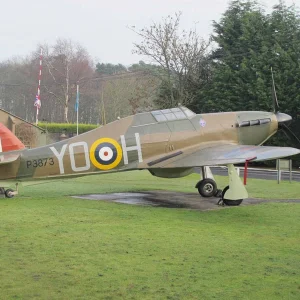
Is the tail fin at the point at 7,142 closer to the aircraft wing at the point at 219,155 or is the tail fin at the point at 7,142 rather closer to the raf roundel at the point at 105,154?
the raf roundel at the point at 105,154

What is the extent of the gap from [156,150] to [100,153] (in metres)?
1.59

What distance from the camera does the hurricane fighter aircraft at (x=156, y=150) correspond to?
43.2 feet

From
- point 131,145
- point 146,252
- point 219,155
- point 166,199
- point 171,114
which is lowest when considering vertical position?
point 146,252

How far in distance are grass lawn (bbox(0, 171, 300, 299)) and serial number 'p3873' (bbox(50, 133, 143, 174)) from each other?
1.72 meters

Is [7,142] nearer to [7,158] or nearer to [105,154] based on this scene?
[7,158]

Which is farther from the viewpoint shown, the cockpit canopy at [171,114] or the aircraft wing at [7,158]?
the cockpit canopy at [171,114]

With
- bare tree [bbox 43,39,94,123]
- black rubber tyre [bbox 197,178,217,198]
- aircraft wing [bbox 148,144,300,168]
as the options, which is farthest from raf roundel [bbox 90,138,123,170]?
bare tree [bbox 43,39,94,123]

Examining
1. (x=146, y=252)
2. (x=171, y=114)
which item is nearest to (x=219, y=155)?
(x=171, y=114)

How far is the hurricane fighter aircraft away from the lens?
43.2ft

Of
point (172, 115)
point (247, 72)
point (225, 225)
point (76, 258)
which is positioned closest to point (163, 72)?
point (247, 72)

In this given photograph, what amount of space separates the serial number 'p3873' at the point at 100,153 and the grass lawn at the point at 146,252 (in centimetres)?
172

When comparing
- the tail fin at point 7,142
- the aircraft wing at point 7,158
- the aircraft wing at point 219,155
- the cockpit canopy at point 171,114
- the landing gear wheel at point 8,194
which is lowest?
the landing gear wheel at point 8,194

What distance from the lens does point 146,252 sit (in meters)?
7.40

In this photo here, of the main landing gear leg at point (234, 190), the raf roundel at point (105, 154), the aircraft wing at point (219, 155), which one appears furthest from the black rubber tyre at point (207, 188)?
the raf roundel at point (105, 154)
